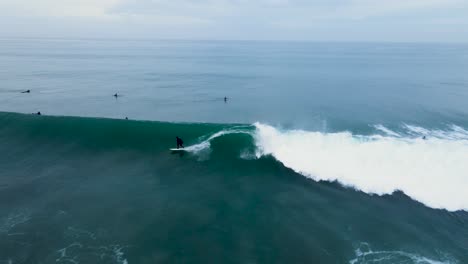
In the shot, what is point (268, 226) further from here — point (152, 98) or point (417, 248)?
point (152, 98)

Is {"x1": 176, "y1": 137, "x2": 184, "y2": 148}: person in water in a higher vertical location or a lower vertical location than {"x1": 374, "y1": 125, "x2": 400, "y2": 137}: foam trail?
higher

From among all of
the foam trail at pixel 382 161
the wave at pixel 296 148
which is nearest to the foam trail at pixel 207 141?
the wave at pixel 296 148

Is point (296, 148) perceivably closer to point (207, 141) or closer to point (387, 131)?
point (207, 141)

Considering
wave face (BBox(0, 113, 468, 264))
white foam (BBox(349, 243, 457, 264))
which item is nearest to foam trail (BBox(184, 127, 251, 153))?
wave face (BBox(0, 113, 468, 264))

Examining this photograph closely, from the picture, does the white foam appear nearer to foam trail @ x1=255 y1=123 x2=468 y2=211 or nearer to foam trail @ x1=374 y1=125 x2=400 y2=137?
foam trail @ x1=255 y1=123 x2=468 y2=211

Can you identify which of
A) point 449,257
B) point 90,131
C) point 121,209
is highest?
point 90,131

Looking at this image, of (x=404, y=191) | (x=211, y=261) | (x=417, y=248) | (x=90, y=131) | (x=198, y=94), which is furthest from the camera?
(x=198, y=94)

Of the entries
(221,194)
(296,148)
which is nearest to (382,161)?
(296,148)

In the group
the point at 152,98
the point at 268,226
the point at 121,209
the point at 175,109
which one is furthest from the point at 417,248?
the point at 152,98
